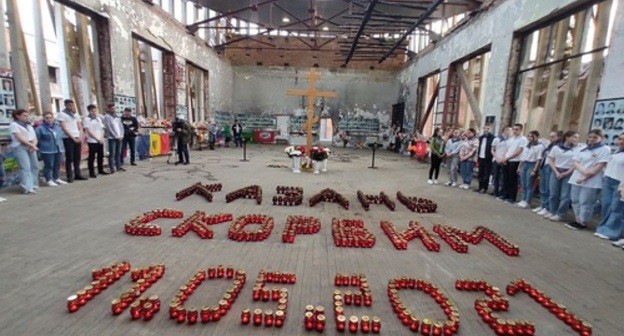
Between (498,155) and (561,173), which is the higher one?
(498,155)

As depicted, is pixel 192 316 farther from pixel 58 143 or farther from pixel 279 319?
pixel 58 143

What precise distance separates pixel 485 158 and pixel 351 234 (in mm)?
5733

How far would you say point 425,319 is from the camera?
2615mm

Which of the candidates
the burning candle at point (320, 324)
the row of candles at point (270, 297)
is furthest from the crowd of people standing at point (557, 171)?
the row of candles at point (270, 297)

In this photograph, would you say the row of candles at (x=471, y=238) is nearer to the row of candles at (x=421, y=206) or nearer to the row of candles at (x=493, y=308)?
the row of candles at (x=421, y=206)

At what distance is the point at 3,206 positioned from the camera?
5.53m

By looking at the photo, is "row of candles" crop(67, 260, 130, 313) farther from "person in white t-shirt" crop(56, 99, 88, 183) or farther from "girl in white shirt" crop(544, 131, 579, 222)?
"girl in white shirt" crop(544, 131, 579, 222)

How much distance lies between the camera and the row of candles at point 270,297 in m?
2.58

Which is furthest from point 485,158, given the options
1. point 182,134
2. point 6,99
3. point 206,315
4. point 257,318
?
point 6,99

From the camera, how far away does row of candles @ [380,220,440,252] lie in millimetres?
4363

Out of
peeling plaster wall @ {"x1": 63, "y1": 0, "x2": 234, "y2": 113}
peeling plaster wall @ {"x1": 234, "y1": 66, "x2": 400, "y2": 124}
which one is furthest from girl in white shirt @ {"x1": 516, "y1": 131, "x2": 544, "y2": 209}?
peeling plaster wall @ {"x1": 234, "y1": 66, "x2": 400, "y2": 124}

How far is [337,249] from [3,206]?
588 cm

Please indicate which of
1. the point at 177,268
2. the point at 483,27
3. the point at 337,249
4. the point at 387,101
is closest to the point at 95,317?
the point at 177,268

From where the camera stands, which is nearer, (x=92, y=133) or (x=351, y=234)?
(x=351, y=234)
